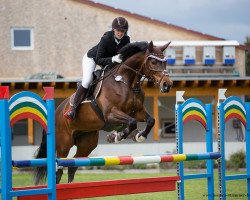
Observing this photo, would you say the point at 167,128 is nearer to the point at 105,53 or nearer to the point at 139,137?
the point at 105,53

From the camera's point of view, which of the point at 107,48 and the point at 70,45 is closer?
the point at 107,48

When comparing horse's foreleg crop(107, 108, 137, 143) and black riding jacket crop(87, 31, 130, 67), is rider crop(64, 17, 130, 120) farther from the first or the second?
horse's foreleg crop(107, 108, 137, 143)

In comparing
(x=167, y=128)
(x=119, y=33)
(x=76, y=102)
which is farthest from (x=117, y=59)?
(x=167, y=128)

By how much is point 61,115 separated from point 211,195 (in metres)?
2.67

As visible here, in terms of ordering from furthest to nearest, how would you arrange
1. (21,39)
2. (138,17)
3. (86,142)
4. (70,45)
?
1. (138,17)
2. (70,45)
3. (21,39)
4. (86,142)

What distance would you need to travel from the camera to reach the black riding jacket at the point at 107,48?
8.29 metres

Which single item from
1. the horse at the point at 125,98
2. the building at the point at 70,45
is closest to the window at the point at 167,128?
the building at the point at 70,45

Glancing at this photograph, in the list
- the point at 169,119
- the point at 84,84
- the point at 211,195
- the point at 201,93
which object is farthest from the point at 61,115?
the point at 169,119

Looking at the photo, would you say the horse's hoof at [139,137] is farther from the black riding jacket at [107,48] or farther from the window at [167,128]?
the window at [167,128]

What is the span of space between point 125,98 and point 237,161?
1436 centimetres

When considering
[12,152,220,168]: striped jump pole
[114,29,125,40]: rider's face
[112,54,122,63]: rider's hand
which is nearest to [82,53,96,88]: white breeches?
[112,54,122,63]: rider's hand

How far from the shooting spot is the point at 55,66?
91.8 ft

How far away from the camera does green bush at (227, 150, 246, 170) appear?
70.0ft

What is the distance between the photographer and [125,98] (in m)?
8.01
